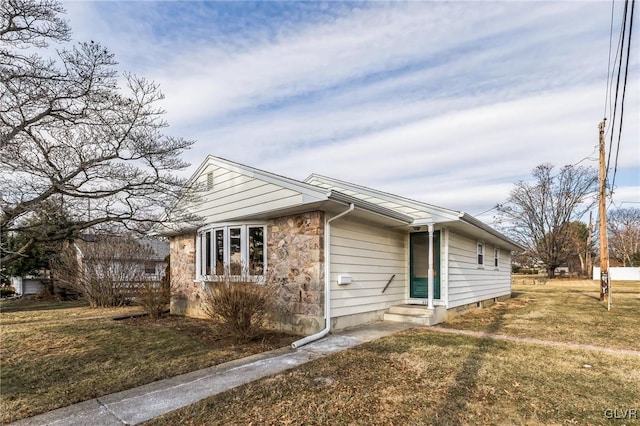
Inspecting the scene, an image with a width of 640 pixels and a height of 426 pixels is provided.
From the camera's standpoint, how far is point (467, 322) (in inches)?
354

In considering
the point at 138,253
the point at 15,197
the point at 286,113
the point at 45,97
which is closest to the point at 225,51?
the point at 286,113

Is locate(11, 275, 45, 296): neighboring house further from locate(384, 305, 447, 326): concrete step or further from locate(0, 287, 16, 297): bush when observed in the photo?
locate(384, 305, 447, 326): concrete step

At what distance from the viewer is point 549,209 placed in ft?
108

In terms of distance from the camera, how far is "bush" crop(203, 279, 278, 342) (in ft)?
20.4

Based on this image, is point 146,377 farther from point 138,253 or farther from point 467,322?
point 138,253

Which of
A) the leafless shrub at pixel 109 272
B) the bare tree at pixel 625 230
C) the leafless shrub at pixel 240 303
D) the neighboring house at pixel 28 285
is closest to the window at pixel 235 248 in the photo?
the leafless shrub at pixel 240 303

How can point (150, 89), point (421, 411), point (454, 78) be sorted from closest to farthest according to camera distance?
point (421, 411) → point (150, 89) → point (454, 78)

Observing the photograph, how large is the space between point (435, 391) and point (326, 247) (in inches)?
140

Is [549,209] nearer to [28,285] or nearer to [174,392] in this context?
[174,392]

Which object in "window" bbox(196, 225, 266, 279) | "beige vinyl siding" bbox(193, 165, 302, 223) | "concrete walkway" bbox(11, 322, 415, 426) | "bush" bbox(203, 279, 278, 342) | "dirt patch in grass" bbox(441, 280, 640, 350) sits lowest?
"dirt patch in grass" bbox(441, 280, 640, 350)

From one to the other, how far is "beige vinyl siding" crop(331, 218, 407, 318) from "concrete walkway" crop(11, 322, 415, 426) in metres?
1.61

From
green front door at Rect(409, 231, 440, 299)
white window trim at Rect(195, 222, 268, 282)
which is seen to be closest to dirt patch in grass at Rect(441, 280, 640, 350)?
green front door at Rect(409, 231, 440, 299)

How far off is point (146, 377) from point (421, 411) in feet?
11.0

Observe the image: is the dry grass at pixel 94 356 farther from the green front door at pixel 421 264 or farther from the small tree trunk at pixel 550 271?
the small tree trunk at pixel 550 271
